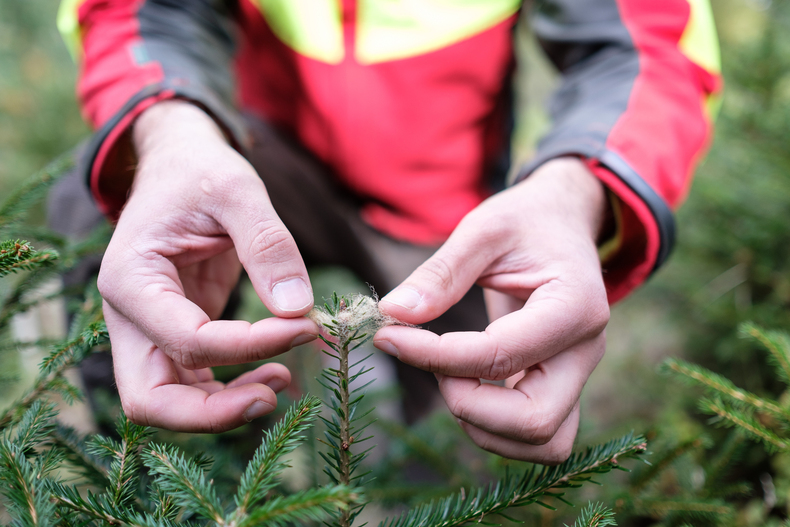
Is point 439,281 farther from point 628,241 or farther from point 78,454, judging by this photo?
point 78,454

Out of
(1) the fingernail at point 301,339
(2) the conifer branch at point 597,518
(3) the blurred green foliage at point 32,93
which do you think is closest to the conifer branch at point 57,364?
(1) the fingernail at point 301,339

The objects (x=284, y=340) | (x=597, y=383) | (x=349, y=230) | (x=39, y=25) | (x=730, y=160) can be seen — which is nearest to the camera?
(x=284, y=340)

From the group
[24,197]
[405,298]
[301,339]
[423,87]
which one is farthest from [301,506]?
[423,87]

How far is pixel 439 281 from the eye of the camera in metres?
0.97

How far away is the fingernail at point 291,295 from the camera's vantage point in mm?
910

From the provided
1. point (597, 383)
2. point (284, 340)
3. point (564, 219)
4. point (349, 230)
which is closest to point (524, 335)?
point (564, 219)

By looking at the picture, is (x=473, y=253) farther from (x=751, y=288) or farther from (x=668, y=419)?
(x=751, y=288)

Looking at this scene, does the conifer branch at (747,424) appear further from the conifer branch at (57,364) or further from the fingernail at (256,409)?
the conifer branch at (57,364)

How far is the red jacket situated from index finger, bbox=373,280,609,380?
539mm

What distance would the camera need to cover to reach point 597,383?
135 inches

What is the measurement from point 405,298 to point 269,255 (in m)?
0.30

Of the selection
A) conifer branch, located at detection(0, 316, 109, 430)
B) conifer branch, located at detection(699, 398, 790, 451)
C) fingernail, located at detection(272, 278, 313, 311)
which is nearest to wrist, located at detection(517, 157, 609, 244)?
conifer branch, located at detection(699, 398, 790, 451)

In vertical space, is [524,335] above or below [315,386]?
above

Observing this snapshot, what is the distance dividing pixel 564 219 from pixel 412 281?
0.46 meters
